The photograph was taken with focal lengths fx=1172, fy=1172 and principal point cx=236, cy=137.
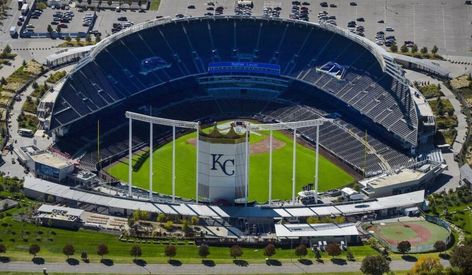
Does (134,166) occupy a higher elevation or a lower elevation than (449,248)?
higher

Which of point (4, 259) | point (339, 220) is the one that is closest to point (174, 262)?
point (4, 259)

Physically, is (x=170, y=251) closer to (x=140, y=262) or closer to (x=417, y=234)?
(x=140, y=262)

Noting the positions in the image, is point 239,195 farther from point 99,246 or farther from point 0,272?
point 0,272

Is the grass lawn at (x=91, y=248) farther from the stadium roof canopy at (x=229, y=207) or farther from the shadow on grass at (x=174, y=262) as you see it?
the stadium roof canopy at (x=229, y=207)

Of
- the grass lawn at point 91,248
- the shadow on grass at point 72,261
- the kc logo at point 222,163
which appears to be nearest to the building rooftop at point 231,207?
the kc logo at point 222,163

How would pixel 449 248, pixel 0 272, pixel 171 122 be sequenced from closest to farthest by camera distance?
1. pixel 0 272
2. pixel 449 248
3. pixel 171 122

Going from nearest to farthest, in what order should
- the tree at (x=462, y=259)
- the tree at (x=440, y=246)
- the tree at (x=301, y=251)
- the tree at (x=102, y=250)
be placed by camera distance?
1. the tree at (x=462, y=259)
2. the tree at (x=102, y=250)
3. the tree at (x=301, y=251)
4. the tree at (x=440, y=246)

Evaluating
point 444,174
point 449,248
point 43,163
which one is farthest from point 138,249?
point 444,174
